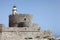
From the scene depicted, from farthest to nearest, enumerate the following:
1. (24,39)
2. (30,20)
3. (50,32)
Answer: (30,20)
(50,32)
(24,39)

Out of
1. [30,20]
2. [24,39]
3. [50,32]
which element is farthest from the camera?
[30,20]

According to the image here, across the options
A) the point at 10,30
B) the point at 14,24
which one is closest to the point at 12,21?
the point at 14,24

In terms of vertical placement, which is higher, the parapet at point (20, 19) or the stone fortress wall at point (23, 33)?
the parapet at point (20, 19)

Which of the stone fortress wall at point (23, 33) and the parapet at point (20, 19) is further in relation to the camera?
the parapet at point (20, 19)

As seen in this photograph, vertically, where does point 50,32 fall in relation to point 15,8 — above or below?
Answer: below

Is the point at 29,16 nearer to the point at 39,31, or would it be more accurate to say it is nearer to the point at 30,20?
the point at 30,20

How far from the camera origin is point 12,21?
36250mm

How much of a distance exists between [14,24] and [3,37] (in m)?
4.46

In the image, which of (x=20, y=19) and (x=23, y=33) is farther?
(x=20, y=19)

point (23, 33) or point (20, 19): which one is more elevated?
point (20, 19)

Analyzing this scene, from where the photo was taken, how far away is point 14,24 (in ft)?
119

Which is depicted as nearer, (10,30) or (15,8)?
(10,30)

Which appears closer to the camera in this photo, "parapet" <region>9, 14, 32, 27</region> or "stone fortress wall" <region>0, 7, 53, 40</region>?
"stone fortress wall" <region>0, 7, 53, 40</region>

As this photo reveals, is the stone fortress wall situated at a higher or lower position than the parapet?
lower
